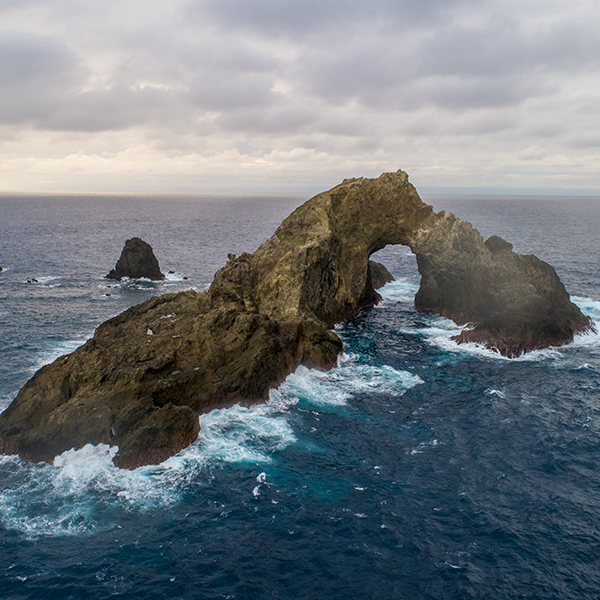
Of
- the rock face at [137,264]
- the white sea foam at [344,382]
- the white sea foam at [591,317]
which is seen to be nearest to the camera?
the white sea foam at [344,382]

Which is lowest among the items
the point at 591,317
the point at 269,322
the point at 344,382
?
the point at 344,382

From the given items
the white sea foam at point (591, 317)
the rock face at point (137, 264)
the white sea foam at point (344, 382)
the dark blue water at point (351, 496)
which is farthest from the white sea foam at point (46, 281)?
the white sea foam at point (591, 317)

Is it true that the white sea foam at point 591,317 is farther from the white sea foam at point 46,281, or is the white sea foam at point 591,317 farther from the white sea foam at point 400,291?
the white sea foam at point 46,281

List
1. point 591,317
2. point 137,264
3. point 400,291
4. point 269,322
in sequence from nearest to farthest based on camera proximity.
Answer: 1. point 269,322
2. point 591,317
3. point 400,291
4. point 137,264

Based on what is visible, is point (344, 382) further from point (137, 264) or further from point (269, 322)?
point (137, 264)

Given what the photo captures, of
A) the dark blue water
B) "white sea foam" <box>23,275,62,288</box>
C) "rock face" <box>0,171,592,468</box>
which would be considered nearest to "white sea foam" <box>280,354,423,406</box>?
the dark blue water

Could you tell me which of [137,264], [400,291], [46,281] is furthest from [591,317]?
[46,281]
